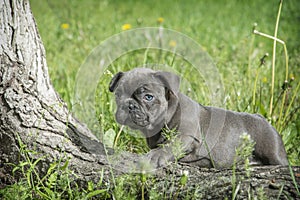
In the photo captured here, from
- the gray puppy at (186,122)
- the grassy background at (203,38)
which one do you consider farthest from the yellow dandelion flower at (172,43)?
the gray puppy at (186,122)

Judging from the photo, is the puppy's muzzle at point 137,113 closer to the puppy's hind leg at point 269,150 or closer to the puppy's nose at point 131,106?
the puppy's nose at point 131,106

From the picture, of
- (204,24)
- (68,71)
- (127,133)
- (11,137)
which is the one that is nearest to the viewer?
(11,137)

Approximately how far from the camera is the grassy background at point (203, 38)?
3635mm

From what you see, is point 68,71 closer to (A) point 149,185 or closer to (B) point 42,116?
(B) point 42,116

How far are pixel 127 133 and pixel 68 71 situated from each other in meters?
1.89

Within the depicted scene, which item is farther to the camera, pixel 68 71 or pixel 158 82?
pixel 68 71

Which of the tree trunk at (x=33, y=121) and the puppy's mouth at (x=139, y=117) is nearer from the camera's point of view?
the tree trunk at (x=33, y=121)

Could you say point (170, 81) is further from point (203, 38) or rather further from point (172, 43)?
point (203, 38)

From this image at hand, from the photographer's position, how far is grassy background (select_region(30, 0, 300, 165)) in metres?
3.63

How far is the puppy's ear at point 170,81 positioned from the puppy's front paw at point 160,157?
41 cm

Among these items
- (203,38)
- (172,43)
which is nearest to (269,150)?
(172,43)

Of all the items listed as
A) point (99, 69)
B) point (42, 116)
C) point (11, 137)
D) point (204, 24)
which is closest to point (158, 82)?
point (42, 116)

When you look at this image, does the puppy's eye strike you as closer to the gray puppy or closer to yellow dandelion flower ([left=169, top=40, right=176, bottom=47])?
the gray puppy

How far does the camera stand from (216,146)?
2.98 metres
